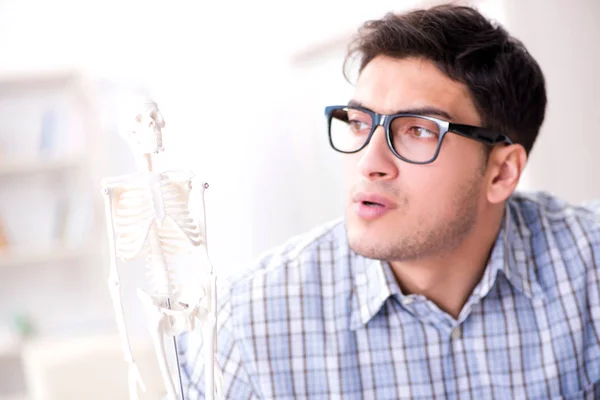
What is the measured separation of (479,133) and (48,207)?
3049 millimetres

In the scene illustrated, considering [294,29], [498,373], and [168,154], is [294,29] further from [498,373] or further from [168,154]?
[498,373]

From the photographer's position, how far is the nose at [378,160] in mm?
1475

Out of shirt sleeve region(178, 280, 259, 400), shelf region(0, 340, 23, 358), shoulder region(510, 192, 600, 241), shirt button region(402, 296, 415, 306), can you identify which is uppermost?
shoulder region(510, 192, 600, 241)

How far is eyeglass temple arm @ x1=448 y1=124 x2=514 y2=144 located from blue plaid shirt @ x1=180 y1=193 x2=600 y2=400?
222mm

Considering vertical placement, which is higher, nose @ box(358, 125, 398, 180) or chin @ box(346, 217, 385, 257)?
nose @ box(358, 125, 398, 180)

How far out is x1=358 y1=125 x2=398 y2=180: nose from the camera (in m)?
1.47

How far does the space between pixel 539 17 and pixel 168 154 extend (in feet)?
6.96

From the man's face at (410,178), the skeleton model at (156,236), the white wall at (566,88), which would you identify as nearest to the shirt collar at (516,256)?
the man's face at (410,178)

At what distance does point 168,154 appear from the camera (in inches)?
165

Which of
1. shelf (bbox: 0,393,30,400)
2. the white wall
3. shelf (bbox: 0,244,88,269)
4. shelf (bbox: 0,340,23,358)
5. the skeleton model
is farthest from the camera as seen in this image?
shelf (bbox: 0,393,30,400)

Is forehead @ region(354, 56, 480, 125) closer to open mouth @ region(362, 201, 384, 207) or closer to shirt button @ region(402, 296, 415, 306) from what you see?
open mouth @ region(362, 201, 384, 207)

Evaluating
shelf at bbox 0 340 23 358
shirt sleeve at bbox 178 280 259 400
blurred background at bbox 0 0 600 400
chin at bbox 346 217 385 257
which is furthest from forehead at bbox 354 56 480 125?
shelf at bbox 0 340 23 358

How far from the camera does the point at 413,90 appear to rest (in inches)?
59.6

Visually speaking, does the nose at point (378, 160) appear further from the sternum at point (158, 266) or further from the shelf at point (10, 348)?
the shelf at point (10, 348)
